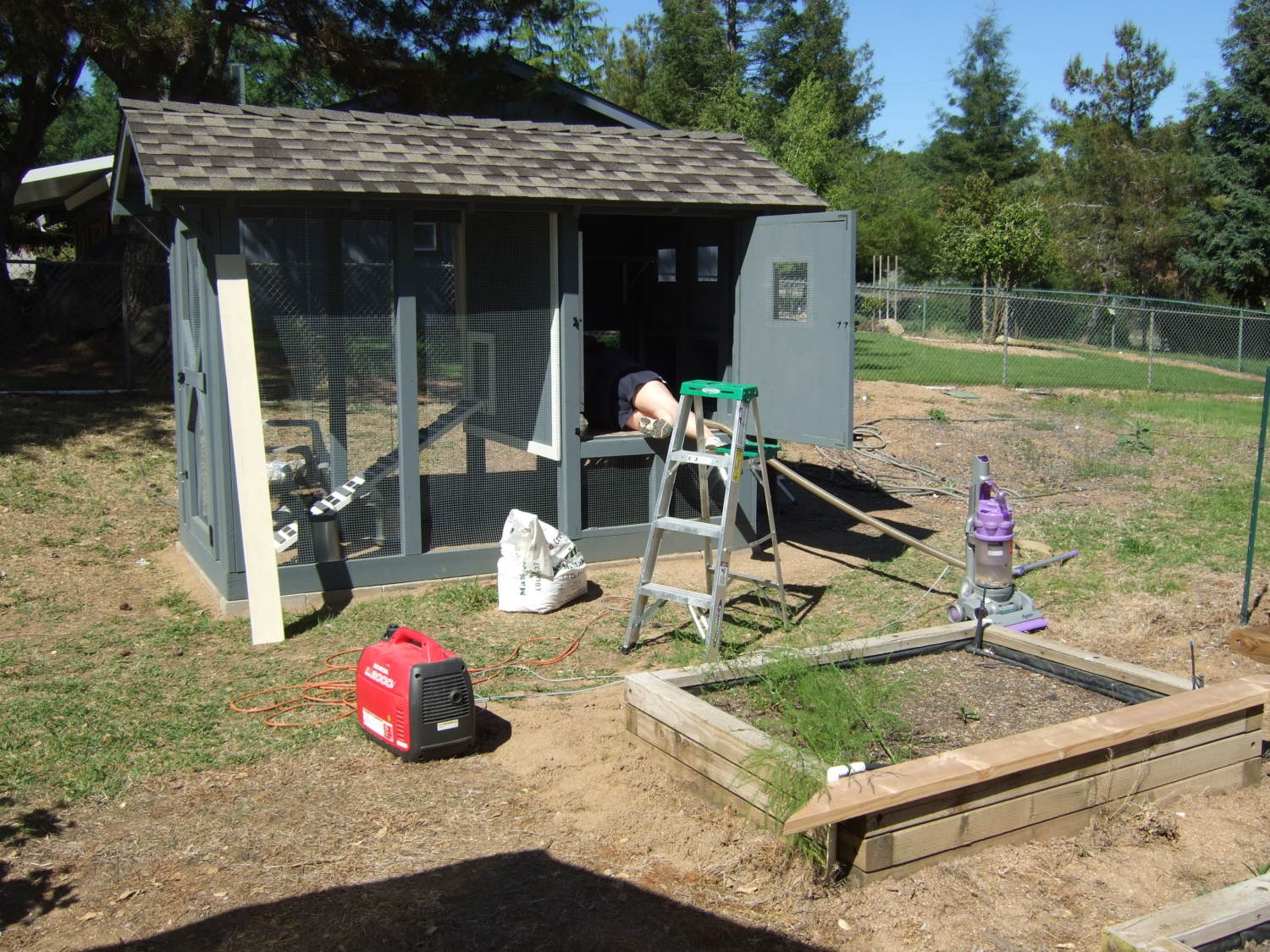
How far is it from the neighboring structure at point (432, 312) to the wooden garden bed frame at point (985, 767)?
295 centimetres

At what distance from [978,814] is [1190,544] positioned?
5914 millimetres

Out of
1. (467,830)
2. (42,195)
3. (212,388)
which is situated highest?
(42,195)

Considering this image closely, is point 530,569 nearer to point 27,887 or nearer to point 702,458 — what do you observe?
point 702,458

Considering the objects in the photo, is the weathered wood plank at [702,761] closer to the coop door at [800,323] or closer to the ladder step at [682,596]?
the ladder step at [682,596]

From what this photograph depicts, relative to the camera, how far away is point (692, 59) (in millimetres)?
41406

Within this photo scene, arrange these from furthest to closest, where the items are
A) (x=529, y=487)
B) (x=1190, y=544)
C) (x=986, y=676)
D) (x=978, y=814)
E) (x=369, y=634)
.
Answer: (x=1190, y=544) → (x=529, y=487) → (x=369, y=634) → (x=986, y=676) → (x=978, y=814)

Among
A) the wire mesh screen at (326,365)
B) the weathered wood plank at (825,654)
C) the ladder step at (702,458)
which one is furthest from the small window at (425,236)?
the weathered wood plank at (825,654)

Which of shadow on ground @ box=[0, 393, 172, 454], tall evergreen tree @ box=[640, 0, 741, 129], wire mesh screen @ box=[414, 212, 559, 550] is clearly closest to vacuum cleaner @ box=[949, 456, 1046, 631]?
wire mesh screen @ box=[414, 212, 559, 550]

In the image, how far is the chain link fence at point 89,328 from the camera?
1377cm

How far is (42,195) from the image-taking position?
62.8ft

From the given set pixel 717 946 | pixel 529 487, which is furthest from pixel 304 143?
pixel 717 946

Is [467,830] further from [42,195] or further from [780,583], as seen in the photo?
[42,195]

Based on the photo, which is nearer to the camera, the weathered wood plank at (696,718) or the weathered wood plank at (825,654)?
the weathered wood plank at (696,718)

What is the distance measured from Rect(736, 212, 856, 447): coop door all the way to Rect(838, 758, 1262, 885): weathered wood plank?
3190 mm
